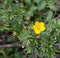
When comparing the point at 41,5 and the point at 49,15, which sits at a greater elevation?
the point at 41,5

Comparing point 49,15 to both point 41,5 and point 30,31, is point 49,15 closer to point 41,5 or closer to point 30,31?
point 41,5

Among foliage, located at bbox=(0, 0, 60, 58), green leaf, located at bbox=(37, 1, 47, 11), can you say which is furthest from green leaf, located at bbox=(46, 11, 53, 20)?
green leaf, located at bbox=(37, 1, 47, 11)

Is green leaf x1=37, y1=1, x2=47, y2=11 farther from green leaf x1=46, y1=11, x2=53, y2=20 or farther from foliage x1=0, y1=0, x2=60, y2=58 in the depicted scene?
green leaf x1=46, y1=11, x2=53, y2=20

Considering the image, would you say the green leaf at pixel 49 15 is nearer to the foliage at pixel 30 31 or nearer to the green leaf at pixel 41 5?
the foliage at pixel 30 31

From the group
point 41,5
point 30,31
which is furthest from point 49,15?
point 30,31

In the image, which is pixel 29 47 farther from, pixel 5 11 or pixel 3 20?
pixel 3 20

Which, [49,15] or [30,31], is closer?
[30,31]

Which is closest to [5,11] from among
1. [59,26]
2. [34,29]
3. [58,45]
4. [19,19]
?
[19,19]

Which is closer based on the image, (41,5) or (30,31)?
(30,31)

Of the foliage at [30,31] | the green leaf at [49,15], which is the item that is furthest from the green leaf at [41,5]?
the green leaf at [49,15]
